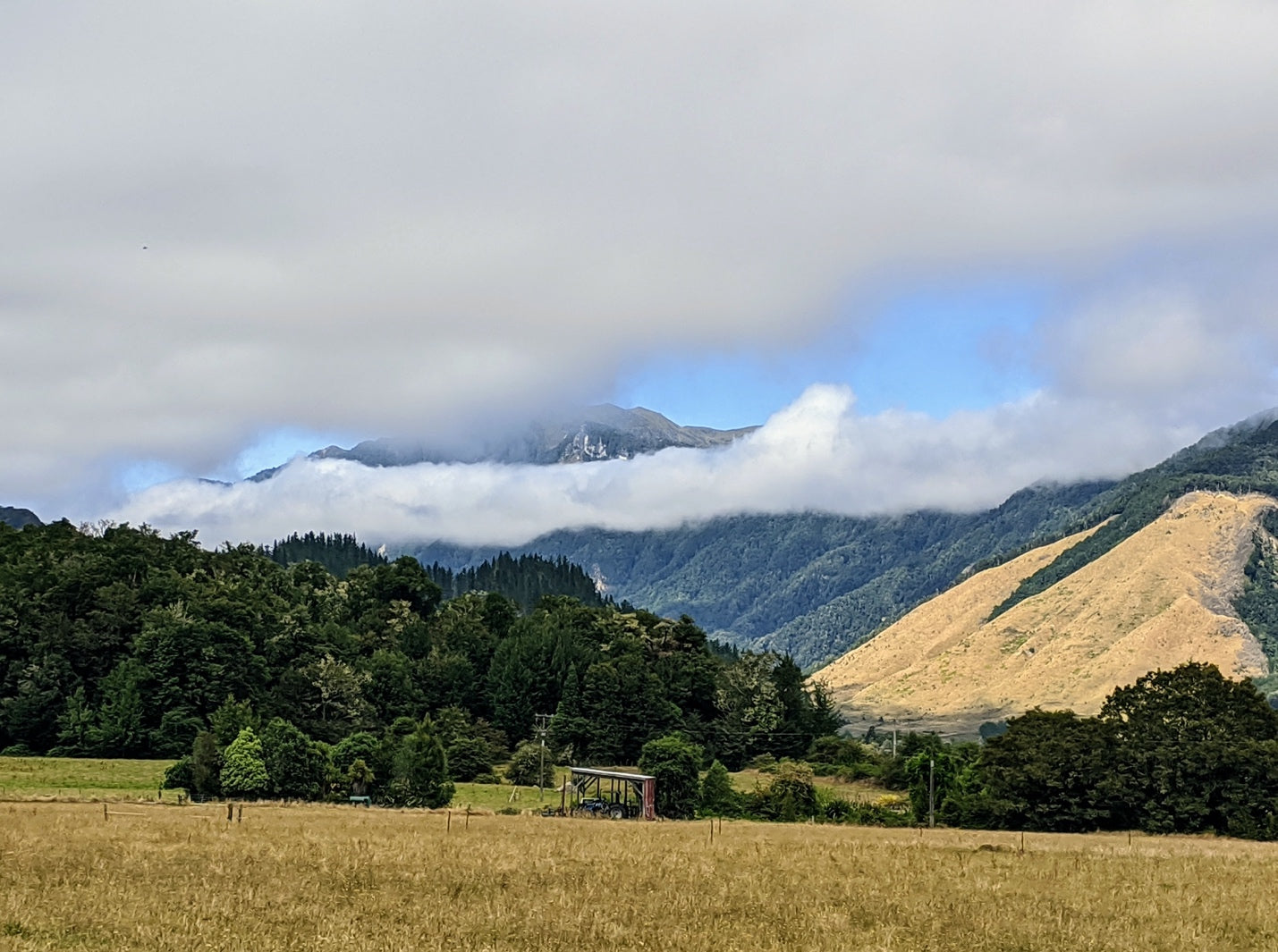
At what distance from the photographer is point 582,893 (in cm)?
3159

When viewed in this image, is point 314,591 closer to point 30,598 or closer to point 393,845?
point 30,598

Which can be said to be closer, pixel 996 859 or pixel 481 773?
pixel 996 859

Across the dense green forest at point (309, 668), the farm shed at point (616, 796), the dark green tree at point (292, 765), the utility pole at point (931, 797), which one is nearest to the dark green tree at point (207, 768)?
the dark green tree at point (292, 765)

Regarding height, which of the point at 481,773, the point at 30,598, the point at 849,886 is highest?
the point at 30,598

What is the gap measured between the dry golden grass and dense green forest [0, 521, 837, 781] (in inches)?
2820

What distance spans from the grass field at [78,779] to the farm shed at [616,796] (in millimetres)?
28948

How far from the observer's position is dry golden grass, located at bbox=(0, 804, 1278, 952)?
25.9 m

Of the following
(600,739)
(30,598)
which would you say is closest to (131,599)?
(30,598)

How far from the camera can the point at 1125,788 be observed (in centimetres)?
8700

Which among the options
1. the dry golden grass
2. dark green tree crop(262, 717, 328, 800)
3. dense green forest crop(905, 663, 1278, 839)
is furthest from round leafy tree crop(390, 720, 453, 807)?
the dry golden grass

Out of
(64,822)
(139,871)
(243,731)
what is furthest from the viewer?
(243,731)

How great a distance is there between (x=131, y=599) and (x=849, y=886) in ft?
416

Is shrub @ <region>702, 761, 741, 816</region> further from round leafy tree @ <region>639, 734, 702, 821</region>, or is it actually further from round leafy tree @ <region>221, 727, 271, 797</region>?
round leafy tree @ <region>221, 727, 271, 797</region>

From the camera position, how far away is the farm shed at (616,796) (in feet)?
298
